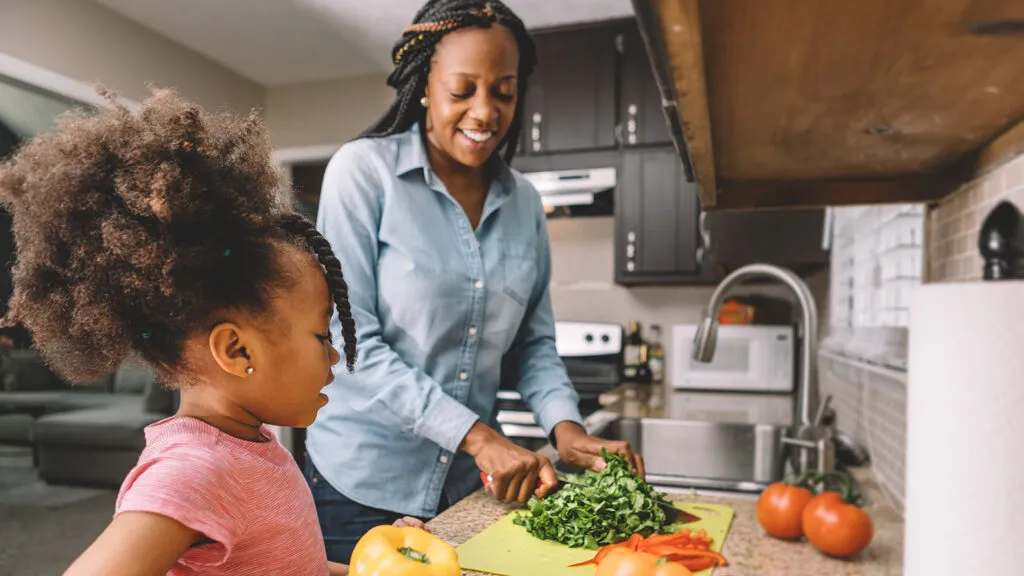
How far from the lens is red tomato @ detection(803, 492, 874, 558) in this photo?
94cm

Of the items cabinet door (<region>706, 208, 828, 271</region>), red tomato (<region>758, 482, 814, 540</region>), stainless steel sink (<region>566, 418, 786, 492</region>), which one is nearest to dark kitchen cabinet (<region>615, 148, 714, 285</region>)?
cabinet door (<region>706, 208, 828, 271</region>)

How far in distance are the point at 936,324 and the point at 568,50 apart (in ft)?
10.6

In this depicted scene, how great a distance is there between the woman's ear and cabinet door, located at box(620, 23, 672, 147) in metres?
2.98

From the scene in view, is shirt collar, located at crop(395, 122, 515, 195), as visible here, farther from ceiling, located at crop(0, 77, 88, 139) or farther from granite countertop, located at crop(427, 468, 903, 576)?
Answer: ceiling, located at crop(0, 77, 88, 139)

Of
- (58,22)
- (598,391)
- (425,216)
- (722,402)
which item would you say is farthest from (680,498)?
(58,22)

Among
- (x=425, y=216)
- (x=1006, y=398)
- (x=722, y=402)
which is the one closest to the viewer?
(x=1006, y=398)

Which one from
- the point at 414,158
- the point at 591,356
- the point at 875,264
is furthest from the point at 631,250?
the point at 414,158

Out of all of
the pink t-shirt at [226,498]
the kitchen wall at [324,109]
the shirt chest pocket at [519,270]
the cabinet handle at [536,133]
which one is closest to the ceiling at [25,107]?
the kitchen wall at [324,109]

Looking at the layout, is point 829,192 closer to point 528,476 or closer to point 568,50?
point 528,476

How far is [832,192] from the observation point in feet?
4.42

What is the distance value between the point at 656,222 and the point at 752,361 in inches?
31.1

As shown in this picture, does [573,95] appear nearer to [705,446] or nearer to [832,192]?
[705,446]

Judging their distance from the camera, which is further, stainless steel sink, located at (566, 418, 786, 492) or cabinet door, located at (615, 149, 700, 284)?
cabinet door, located at (615, 149, 700, 284)

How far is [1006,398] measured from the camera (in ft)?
1.55
